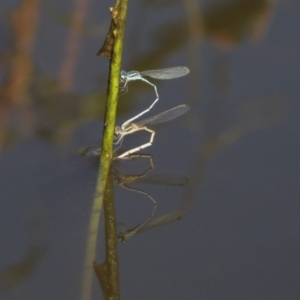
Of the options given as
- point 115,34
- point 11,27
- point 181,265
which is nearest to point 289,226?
point 181,265

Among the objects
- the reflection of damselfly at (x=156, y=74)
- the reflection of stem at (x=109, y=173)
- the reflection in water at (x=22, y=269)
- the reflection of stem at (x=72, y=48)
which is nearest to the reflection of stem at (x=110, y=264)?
the reflection of stem at (x=109, y=173)

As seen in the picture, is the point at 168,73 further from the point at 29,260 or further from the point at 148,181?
the point at 29,260

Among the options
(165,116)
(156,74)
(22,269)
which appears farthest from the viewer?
(156,74)

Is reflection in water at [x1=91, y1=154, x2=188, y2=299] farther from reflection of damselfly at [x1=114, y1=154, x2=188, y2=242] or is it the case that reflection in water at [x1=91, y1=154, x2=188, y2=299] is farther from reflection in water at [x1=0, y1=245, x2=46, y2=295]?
reflection in water at [x1=0, y1=245, x2=46, y2=295]

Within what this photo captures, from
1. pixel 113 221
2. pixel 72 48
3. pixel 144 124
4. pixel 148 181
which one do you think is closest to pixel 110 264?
pixel 113 221

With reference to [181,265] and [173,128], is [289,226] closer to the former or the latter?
[181,265]
